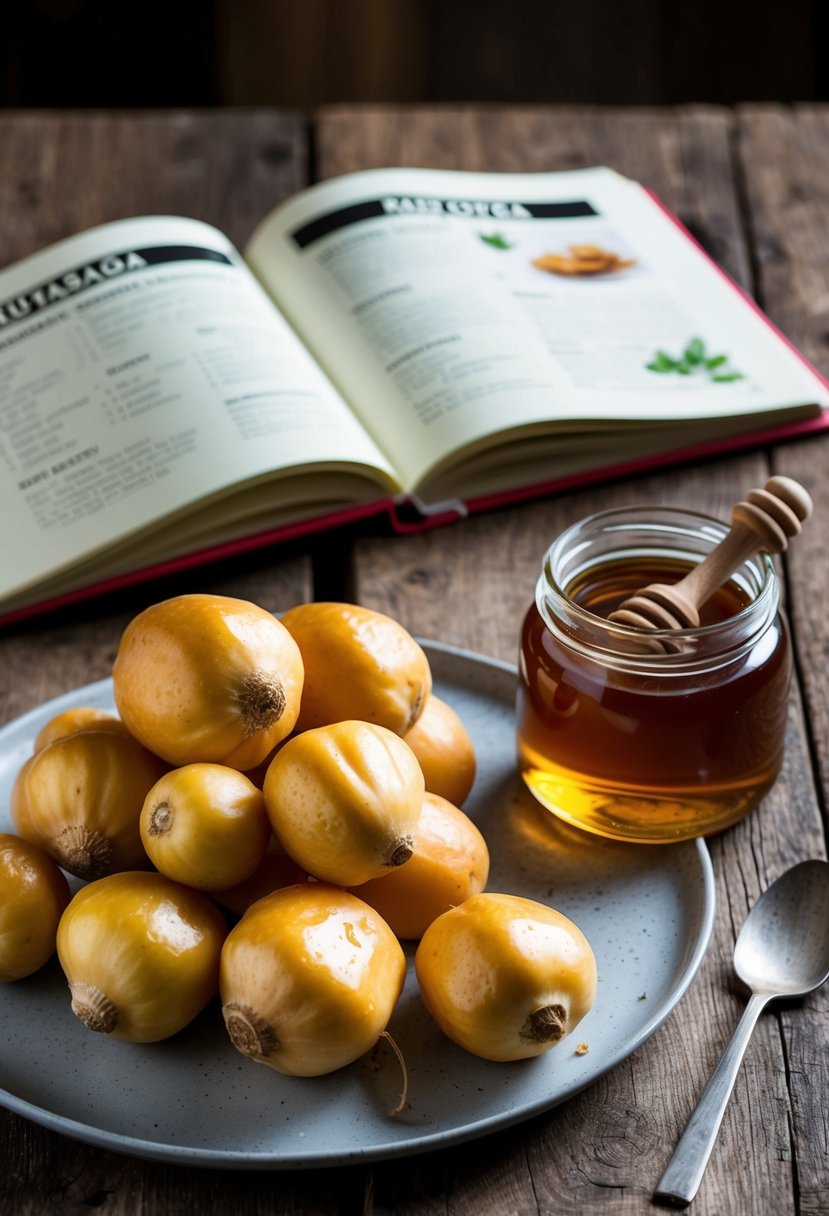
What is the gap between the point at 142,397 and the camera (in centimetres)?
104

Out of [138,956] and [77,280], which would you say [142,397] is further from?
[138,956]

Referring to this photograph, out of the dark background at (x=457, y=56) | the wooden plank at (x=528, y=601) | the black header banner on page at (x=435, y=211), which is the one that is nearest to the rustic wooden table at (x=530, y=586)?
the wooden plank at (x=528, y=601)

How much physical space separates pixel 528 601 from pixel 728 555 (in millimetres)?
253

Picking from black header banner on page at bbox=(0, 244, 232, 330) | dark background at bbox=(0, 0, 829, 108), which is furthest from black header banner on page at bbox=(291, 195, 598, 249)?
dark background at bbox=(0, 0, 829, 108)

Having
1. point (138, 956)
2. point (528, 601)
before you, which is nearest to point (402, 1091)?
point (138, 956)

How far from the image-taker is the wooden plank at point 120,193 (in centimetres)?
95

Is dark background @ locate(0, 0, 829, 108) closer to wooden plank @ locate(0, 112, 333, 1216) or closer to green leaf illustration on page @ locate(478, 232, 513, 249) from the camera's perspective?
wooden plank @ locate(0, 112, 333, 1216)

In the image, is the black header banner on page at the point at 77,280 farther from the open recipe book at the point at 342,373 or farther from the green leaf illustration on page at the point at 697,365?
the green leaf illustration on page at the point at 697,365

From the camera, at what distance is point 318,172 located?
1447 millimetres

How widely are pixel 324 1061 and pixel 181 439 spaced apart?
54cm

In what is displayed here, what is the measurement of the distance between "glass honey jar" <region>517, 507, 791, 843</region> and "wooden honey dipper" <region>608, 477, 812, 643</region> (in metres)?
0.02

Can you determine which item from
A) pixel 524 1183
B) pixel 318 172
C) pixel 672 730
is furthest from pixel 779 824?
pixel 318 172

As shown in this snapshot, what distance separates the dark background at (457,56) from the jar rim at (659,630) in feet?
5.88

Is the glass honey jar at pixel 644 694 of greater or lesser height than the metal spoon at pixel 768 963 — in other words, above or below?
above
